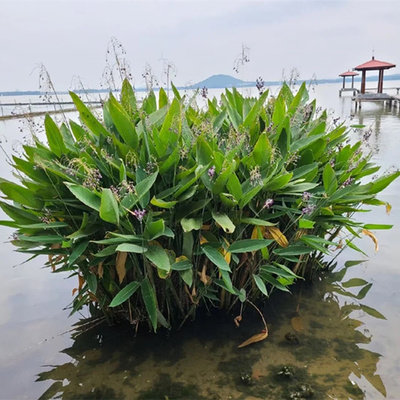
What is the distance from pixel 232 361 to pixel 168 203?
103cm

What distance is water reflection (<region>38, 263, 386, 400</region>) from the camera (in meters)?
1.98

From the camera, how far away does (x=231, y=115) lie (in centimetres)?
258

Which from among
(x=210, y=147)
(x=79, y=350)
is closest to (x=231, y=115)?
(x=210, y=147)

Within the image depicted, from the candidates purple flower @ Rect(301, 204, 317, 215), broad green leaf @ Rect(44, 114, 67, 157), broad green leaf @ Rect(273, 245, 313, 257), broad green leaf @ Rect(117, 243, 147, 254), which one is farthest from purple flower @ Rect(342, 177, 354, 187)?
broad green leaf @ Rect(44, 114, 67, 157)

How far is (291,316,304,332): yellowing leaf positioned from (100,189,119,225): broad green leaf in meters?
1.43

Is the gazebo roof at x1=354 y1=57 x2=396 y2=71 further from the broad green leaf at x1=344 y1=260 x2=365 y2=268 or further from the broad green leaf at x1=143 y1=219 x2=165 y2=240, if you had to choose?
the broad green leaf at x1=143 y1=219 x2=165 y2=240

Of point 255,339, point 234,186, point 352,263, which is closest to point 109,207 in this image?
point 234,186

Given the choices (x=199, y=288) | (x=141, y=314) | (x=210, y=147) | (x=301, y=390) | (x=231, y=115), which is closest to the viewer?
(x=301, y=390)

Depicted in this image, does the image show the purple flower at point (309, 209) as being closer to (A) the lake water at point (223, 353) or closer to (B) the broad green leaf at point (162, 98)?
(A) the lake water at point (223, 353)

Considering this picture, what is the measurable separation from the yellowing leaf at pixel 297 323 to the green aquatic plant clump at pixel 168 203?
339mm

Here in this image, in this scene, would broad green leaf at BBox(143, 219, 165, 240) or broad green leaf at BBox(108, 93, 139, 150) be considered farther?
broad green leaf at BBox(108, 93, 139, 150)

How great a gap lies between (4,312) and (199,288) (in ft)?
5.42

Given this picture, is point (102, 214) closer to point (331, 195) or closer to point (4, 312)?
point (331, 195)

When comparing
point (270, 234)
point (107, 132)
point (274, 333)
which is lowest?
point (274, 333)
